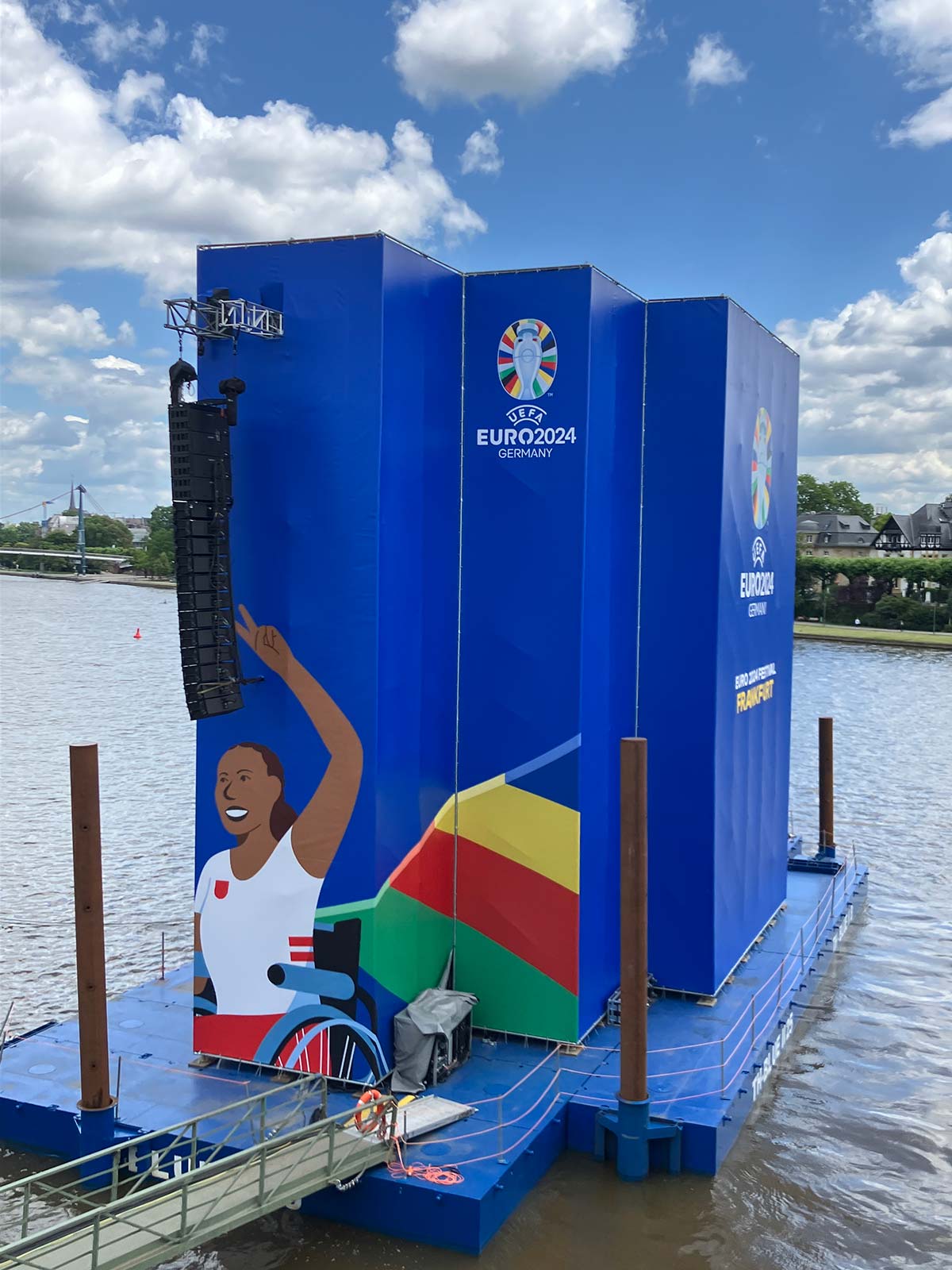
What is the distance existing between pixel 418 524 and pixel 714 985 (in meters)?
7.93

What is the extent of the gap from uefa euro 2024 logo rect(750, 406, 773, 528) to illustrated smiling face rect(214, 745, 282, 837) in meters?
8.98

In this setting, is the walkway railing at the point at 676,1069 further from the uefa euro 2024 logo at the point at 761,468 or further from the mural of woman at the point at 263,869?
the uefa euro 2024 logo at the point at 761,468

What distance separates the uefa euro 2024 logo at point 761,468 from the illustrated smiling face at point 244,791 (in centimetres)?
898

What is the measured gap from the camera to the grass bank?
86.9 meters

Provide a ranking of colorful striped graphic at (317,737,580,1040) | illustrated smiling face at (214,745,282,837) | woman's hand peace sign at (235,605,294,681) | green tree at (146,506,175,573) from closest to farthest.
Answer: woman's hand peace sign at (235,605,294,681) < illustrated smiling face at (214,745,282,837) < colorful striped graphic at (317,737,580,1040) < green tree at (146,506,175,573)

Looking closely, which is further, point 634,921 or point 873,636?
point 873,636

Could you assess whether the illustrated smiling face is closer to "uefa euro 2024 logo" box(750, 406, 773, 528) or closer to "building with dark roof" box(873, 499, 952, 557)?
"uefa euro 2024 logo" box(750, 406, 773, 528)

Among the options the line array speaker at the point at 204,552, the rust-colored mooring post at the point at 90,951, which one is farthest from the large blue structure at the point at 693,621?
the rust-colored mooring post at the point at 90,951

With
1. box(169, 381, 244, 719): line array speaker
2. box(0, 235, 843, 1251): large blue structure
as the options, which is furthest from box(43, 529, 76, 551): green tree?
box(169, 381, 244, 719): line array speaker

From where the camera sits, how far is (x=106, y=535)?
184000 mm

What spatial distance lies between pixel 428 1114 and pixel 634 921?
3107 millimetres

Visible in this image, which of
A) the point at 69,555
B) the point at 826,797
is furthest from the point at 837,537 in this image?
the point at 826,797

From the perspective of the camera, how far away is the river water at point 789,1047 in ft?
42.2

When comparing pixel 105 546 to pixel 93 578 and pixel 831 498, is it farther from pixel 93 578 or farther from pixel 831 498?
pixel 831 498
